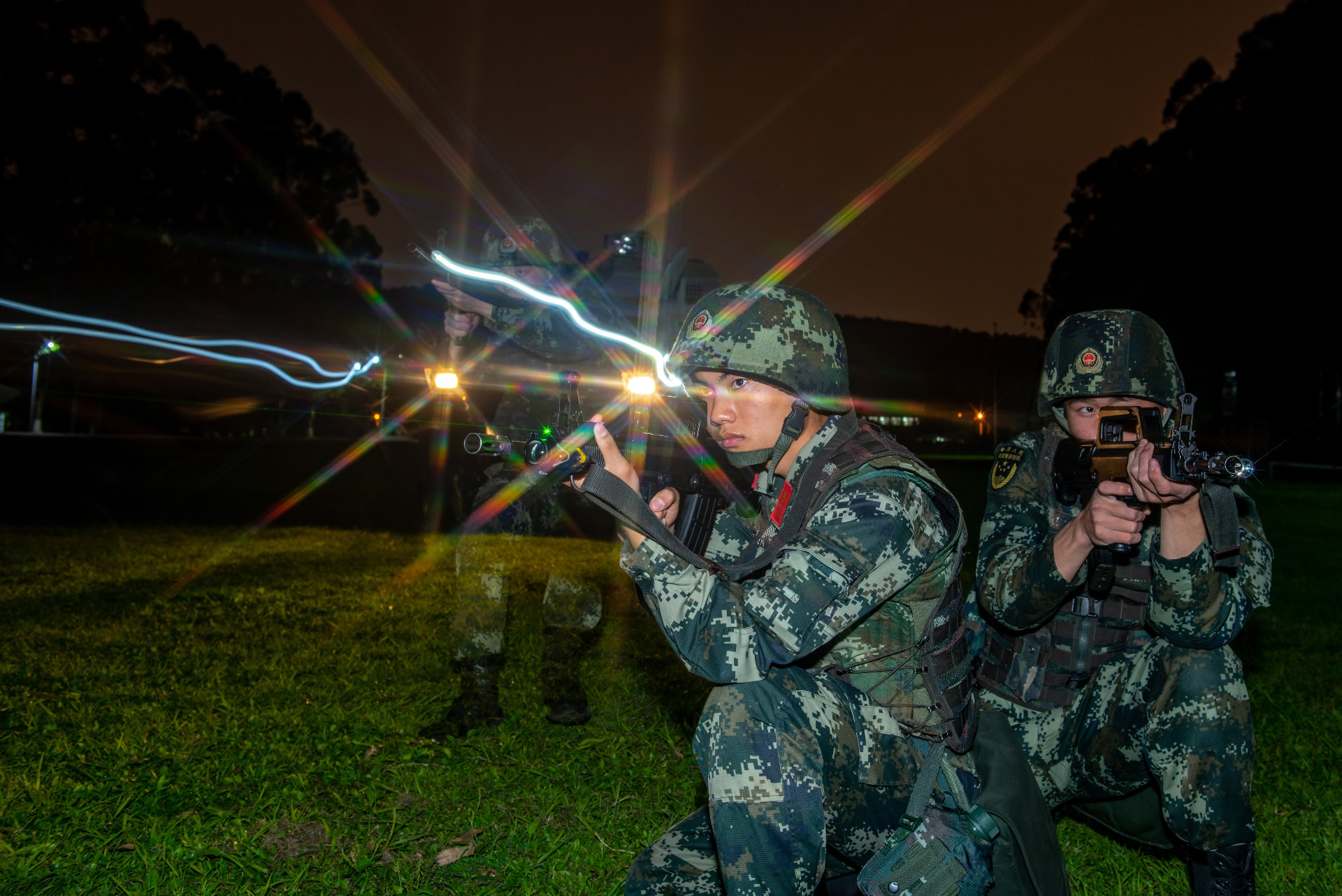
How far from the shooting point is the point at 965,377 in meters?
115

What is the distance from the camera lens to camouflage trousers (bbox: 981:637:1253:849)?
Result: 2.62 metres

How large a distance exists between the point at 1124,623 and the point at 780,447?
1.39 m

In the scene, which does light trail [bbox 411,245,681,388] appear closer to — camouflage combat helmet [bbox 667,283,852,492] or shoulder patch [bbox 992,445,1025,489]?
camouflage combat helmet [bbox 667,283,852,492]

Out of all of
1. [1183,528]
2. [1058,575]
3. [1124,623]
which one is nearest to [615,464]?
[1058,575]

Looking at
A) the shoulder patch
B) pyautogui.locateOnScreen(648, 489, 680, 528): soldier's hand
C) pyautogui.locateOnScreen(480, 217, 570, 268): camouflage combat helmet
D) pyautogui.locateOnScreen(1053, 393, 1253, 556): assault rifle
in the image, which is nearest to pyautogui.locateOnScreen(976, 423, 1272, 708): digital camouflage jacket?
the shoulder patch

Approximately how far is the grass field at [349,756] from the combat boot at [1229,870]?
0.44 metres

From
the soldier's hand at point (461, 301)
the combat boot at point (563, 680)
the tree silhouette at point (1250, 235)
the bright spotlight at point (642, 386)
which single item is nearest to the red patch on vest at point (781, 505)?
the bright spotlight at point (642, 386)

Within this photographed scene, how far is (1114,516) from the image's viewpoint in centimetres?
255

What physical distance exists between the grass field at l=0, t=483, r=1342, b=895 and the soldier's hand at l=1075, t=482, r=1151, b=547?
52.9 inches

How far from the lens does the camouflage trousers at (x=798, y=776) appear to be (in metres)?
2.20

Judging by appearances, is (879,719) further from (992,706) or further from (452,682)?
(452,682)

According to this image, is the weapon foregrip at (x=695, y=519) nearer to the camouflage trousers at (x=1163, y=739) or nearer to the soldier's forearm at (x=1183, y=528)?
the camouflage trousers at (x=1163, y=739)

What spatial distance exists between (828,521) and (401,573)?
271 inches

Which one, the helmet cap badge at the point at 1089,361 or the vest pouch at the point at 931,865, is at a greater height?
the helmet cap badge at the point at 1089,361
